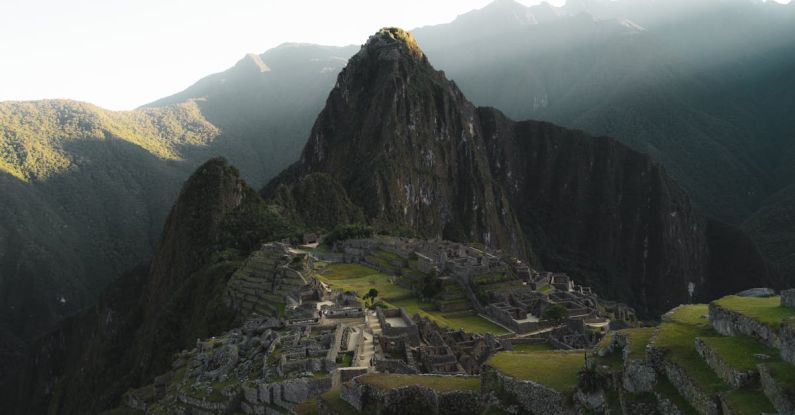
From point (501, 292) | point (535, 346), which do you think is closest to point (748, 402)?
point (535, 346)

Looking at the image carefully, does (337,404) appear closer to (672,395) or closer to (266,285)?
(672,395)

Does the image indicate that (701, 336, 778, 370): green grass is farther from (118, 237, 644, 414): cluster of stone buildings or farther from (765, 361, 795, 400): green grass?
(118, 237, 644, 414): cluster of stone buildings

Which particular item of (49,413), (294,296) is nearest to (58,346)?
(49,413)

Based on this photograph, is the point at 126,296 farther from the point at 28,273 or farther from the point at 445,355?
the point at 445,355

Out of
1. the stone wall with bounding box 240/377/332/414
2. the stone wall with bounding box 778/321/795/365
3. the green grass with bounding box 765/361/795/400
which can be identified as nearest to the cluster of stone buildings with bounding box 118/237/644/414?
the stone wall with bounding box 240/377/332/414

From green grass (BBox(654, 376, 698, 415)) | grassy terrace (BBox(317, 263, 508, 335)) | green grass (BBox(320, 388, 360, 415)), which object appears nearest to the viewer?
green grass (BBox(654, 376, 698, 415))

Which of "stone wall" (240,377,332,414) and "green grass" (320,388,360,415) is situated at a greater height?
"green grass" (320,388,360,415)
